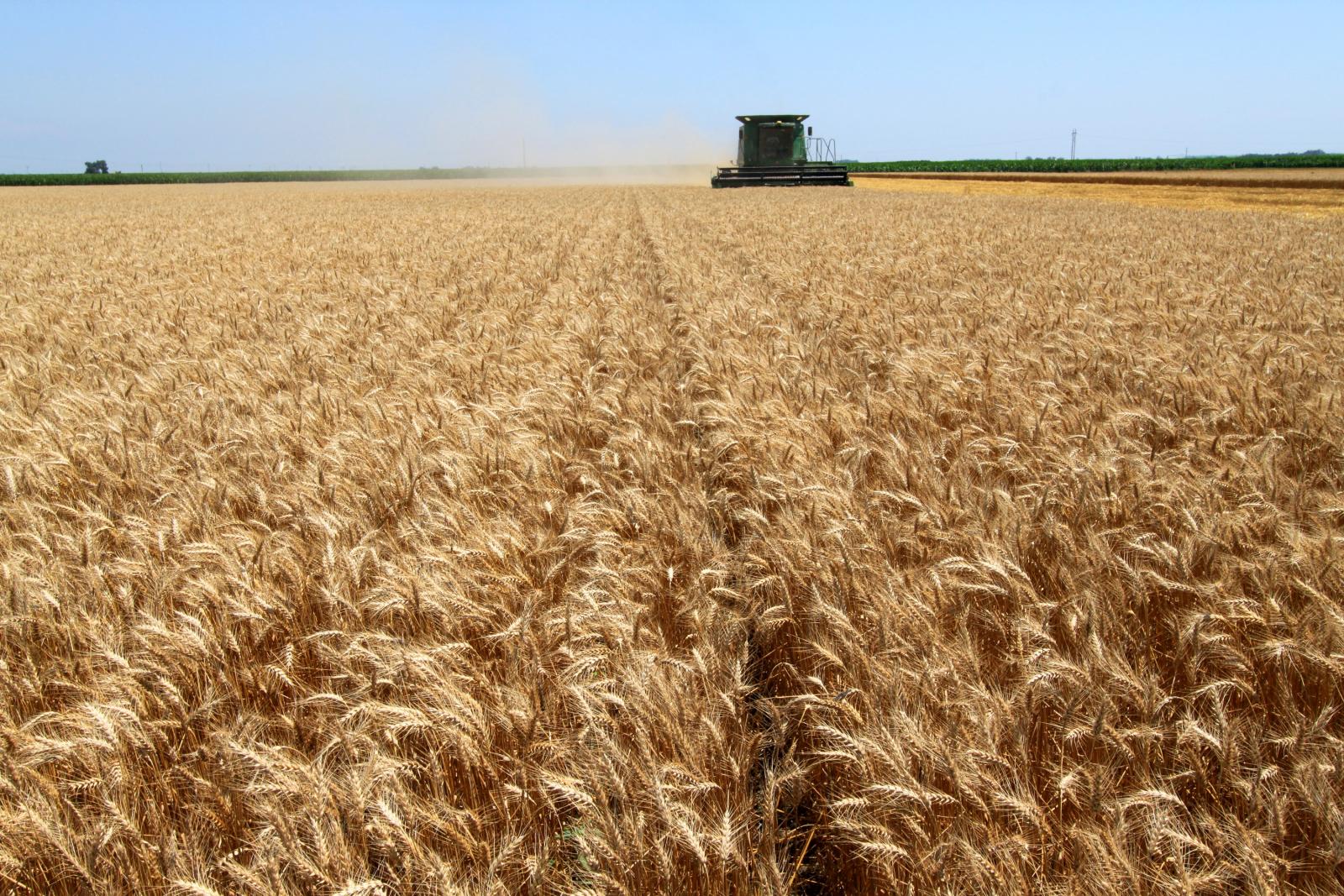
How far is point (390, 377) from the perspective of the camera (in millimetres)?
5004

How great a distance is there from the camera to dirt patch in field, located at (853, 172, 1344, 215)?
26406mm

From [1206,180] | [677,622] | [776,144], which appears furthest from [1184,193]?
[677,622]

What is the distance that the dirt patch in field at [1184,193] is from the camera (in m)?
26.4

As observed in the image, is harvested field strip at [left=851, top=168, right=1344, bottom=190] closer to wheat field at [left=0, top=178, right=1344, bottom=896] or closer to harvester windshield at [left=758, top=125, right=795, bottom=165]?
harvester windshield at [left=758, top=125, right=795, bottom=165]

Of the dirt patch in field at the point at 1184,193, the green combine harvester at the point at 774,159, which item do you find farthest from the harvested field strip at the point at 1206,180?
the green combine harvester at the point at 774,159

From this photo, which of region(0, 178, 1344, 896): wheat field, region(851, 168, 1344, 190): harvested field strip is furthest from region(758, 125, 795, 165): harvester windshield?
region(0, 178, 1344, 896): wheat field

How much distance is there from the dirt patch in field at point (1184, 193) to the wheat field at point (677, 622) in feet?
85.7

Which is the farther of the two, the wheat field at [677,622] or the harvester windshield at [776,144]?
the harvester windshield at [776,144]

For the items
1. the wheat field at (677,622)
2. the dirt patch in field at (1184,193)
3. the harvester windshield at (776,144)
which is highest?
the harvester windshield at (776,144)

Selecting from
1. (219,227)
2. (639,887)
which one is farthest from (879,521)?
(219,227)

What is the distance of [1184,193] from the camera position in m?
32.7

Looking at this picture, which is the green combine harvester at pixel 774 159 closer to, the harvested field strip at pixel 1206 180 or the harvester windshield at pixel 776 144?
the harvester windshield at pixel 776 144

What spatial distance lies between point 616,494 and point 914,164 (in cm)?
8888

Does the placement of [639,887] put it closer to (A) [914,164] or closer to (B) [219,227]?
(B) [219,227]
